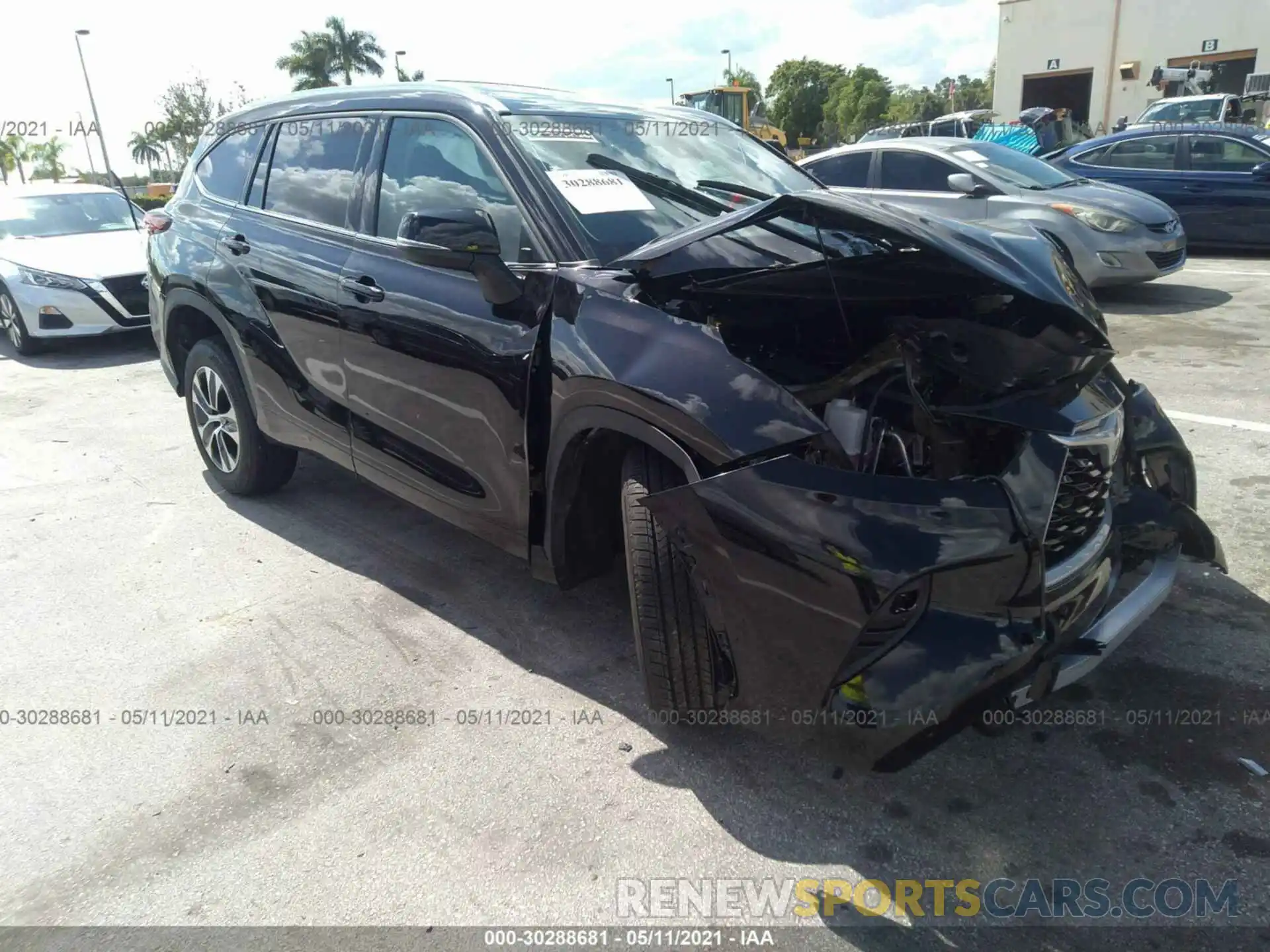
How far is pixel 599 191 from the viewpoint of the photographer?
10.5ft

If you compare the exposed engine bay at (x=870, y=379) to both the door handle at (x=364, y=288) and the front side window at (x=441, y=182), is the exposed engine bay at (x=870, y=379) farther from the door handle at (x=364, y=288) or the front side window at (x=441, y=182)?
the door handle at (x=364, y=288)

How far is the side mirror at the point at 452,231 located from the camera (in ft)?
9.08

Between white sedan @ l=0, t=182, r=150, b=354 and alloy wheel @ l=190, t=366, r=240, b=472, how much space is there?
161 inches

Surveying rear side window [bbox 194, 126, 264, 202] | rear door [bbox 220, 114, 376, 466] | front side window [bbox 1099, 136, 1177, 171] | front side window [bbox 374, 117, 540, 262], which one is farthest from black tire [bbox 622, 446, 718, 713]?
front side window [bbox 1099, 136, 1177, 171]

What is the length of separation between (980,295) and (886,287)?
255mm

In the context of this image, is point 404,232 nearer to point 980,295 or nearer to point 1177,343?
point 980,295

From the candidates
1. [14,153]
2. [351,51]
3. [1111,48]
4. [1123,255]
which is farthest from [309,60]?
[1123,255]

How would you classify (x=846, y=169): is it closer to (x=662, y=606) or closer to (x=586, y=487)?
(x=586, y=487)

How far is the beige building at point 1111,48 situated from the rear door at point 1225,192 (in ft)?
105

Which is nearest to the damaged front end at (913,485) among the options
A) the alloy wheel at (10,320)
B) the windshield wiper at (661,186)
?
the windshield wiper at (661,186)

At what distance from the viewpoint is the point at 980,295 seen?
8.40ft

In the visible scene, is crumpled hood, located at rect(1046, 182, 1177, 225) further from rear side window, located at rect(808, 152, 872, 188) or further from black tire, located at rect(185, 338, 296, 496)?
black tire, located at rect(185, 338, 296, 496)

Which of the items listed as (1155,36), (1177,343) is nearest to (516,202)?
(1177,343)

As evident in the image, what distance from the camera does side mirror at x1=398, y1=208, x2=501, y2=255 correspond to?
109 inches
